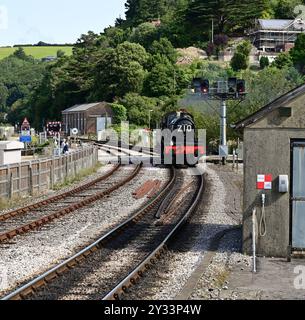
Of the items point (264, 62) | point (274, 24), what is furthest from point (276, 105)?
point (274, 24)

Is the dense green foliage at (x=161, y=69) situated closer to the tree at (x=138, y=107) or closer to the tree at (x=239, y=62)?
the tree at (x=239, y=62)

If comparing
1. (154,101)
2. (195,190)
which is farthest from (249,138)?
(154,101)

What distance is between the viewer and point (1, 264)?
14141mm

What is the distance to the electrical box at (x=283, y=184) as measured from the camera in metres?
14.4

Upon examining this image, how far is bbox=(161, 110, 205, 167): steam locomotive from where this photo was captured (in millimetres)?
40969

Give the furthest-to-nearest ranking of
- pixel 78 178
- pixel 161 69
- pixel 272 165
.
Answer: pixel 161 69, pixel 78 178, pixel 272 165

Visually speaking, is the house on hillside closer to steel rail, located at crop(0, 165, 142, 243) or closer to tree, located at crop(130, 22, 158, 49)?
tree, located at crop(130, 22, 158, 49)

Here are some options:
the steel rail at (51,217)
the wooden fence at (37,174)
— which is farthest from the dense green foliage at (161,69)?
the steel rail at (51,217)

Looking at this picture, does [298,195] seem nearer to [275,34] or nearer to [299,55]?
[299,55]

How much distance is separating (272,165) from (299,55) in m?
111

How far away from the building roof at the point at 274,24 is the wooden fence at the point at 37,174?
118445 mm

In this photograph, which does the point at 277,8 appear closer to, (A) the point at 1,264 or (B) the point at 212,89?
(B) the point at 212,89

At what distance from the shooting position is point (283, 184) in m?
14.4

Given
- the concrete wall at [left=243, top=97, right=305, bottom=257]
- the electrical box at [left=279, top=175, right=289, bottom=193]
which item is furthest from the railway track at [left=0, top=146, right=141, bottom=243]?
the electrical box at [left=279, top=175, right=289, bottom=193]
